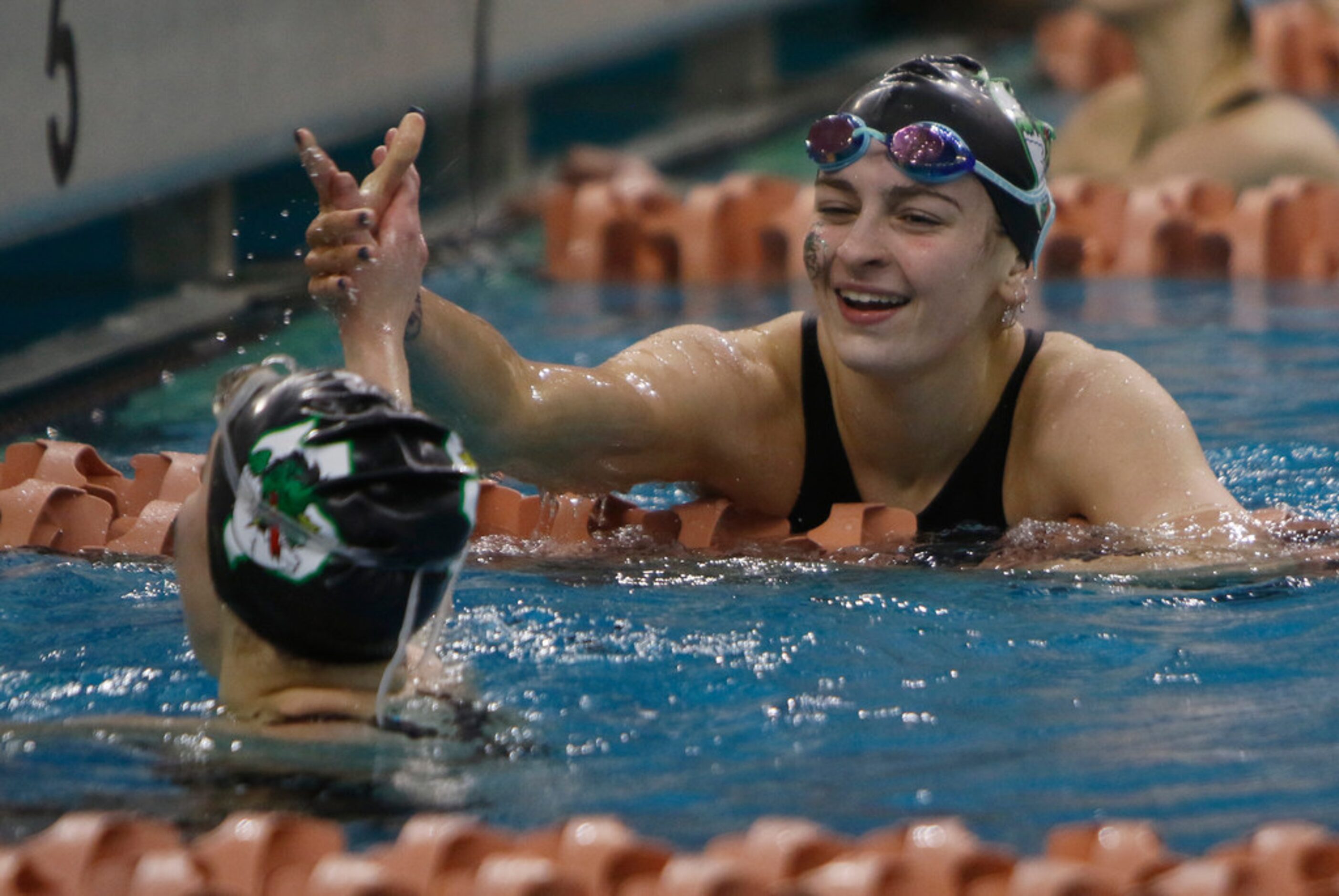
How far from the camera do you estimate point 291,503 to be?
A: 2.27 meters

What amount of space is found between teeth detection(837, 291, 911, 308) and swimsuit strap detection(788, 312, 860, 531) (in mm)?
355

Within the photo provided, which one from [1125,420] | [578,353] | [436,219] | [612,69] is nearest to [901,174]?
[1125,420]

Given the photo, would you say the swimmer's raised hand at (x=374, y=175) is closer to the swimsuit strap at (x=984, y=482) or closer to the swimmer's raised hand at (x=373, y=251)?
the swimmer's raised hand at (x=373, y=251)

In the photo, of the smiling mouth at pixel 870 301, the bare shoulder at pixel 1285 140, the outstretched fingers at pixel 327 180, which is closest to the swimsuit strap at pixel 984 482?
the smiling mouth at pixel 870 301

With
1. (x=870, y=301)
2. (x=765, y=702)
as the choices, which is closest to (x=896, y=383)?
(x=870, y=301)

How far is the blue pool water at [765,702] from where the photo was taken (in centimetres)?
240

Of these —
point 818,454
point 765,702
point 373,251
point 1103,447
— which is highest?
point 373,251

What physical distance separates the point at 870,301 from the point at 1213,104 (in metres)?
4.30

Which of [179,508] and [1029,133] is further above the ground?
[1029,133]

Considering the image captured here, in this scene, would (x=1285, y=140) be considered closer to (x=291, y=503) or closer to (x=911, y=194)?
(x=911, y=194)

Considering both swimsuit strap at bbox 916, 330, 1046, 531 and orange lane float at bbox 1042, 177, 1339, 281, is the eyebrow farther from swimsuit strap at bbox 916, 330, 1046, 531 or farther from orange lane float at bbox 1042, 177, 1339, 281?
orange lane float at bbox 1042, 177, 1339, 281

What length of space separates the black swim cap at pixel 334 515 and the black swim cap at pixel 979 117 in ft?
4.91

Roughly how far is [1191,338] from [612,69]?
481cm

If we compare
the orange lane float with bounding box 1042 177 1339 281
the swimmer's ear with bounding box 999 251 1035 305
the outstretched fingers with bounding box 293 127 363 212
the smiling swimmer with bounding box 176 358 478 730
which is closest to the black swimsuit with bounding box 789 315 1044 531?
the swimmer's ear with bounding box 999 251 1035 305
